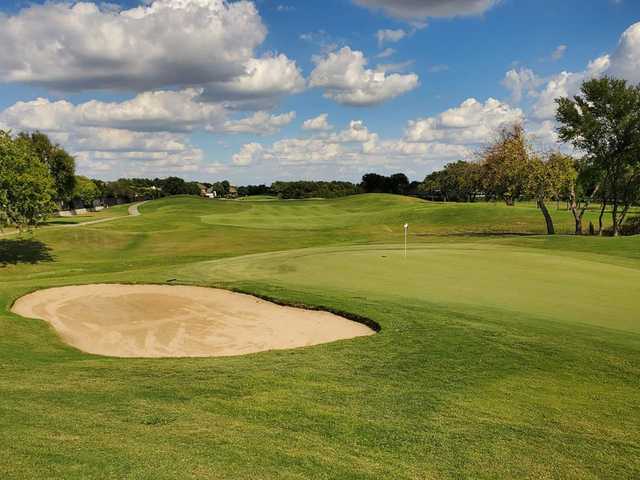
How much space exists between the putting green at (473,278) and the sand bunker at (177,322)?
2797 millimetres

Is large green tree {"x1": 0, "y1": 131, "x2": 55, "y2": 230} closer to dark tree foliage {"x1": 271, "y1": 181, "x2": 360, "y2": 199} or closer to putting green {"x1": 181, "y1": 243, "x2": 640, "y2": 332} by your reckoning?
putting green {"x1": 181, "y1": 243, "x2": 640, "y2": 332}

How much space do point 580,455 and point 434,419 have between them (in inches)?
80.1

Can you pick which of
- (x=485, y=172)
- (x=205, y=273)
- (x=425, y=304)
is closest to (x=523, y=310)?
(x=425, y=304)

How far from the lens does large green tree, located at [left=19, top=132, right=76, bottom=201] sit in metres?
67.0

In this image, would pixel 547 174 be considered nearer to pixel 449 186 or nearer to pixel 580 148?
pixel 580 148

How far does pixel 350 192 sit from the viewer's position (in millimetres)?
172500

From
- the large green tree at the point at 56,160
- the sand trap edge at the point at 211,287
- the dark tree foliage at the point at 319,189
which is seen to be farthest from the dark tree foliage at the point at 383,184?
the sand trap edge at the point at 211,287

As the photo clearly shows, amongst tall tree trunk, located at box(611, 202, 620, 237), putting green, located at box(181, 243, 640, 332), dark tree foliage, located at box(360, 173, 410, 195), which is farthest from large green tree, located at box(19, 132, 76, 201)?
dark tree foliage, located at box(360, 173, 410, 195)

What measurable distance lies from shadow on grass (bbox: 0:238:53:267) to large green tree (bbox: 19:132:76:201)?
27.6 m

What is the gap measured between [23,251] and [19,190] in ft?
22.8

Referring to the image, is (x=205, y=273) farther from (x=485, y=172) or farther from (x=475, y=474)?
(x=485, y=172)

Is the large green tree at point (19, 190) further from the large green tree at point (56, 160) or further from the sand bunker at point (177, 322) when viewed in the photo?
the large green tree at point (56, 160)

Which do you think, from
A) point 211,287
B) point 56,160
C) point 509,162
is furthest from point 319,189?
point 211,287

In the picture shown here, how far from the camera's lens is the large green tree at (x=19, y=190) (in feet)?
109
